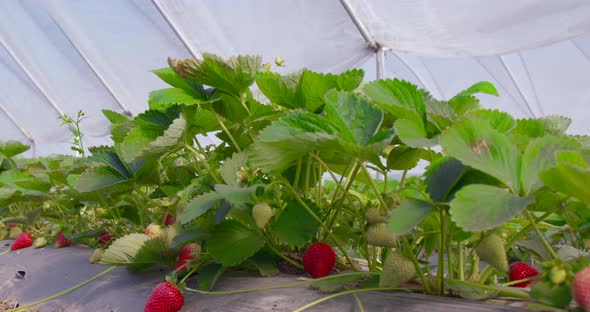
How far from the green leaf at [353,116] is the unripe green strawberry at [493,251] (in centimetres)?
15

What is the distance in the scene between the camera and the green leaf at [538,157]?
455 mm

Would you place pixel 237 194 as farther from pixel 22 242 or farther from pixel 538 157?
pixel 22 242

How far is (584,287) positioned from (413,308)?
17cm

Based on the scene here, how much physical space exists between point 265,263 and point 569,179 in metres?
0.48

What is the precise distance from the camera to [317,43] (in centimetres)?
532

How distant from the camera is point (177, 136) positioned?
712 mm

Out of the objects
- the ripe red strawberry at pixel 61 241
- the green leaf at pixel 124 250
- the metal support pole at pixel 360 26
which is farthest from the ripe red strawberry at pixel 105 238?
the metal support pole at pixel 360 26

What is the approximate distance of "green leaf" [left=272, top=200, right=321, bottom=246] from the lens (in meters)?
0.71

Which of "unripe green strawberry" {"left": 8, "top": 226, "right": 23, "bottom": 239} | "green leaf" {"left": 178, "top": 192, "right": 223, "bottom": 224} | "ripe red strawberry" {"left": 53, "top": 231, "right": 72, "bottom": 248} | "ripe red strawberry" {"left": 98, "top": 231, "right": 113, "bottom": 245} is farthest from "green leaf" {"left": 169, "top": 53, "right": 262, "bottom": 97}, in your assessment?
"unripe green strawberry" {"left": 8, "top": 226, "right": 23, "bottom": 239}

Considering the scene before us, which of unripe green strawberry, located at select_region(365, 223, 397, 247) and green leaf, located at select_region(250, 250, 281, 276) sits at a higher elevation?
unripe green strawberry, located at select_region(365, 223, 397, 247)

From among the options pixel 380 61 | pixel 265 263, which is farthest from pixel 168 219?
pixel 380 61

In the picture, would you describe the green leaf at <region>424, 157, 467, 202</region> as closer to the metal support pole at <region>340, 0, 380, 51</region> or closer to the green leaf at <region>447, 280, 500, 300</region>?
the green leaf at <region>447, 280, 500, 300</region>

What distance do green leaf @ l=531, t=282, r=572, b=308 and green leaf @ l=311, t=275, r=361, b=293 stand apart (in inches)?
9.1

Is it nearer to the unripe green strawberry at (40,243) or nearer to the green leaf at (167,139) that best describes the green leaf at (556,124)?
the green leaf at (167,139)
